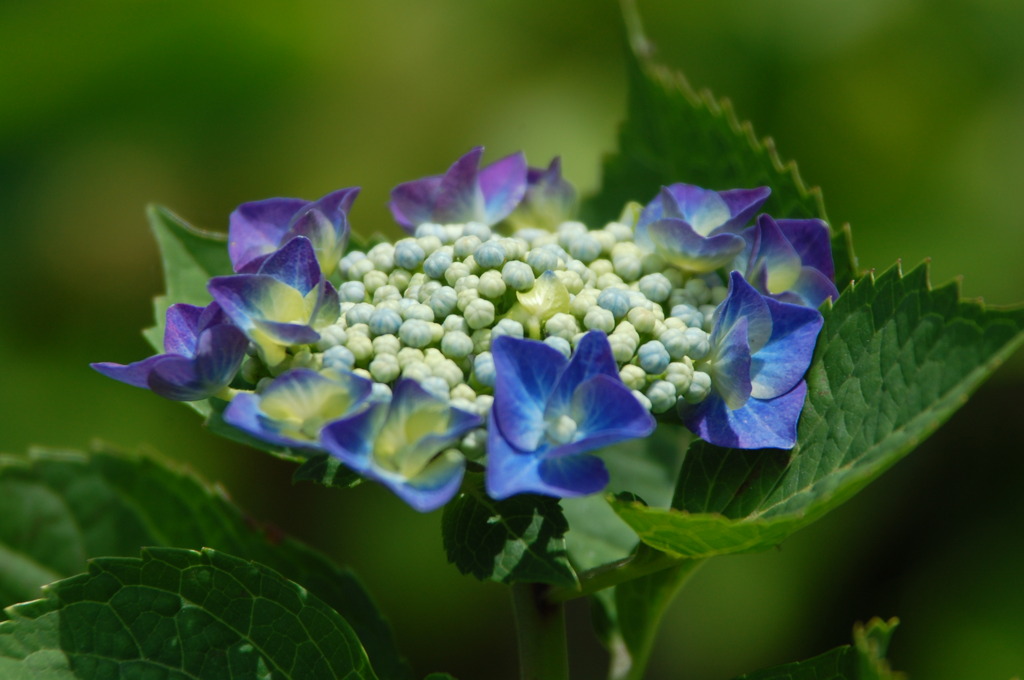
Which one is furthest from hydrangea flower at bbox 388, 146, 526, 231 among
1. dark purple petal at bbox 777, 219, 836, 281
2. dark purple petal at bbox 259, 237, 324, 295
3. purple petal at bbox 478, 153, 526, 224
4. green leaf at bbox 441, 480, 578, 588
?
green leaf at bbox 441, 480, 578, 588

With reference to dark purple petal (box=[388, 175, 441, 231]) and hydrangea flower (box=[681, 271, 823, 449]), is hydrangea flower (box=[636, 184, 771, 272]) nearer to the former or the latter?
hydrangea flower (box=[681, 271, 823, 449])

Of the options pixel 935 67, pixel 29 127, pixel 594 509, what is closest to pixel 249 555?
pixel 594 509

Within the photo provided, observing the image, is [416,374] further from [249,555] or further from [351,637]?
[249,555]

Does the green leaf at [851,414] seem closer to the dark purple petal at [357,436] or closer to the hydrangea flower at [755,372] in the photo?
the hydrangea flower at [755,372]

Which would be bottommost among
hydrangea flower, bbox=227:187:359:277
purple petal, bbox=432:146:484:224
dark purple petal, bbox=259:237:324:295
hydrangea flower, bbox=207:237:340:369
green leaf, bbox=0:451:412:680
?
green leaf, bbox=0:451:412:680

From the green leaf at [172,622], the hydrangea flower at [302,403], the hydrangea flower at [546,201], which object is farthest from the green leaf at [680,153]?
the green leaf at [172,622]
